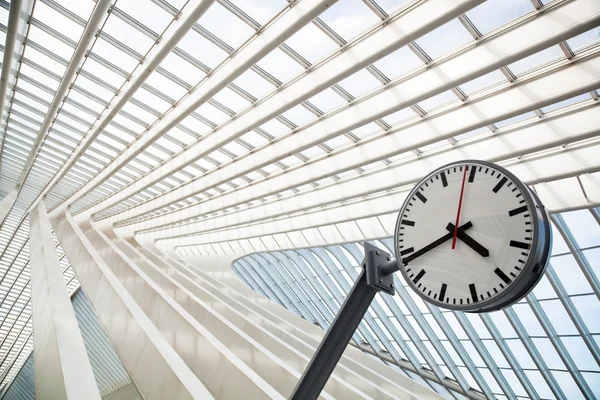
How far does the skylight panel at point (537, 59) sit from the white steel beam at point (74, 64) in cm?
728

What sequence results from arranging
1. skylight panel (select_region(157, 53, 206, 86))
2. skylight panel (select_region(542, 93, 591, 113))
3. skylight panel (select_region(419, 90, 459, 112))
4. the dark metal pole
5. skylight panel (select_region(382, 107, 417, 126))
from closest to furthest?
1. the dark metal pole
2. skylight panel (select_region(542, 93, 591, 113))
3. skylight panel (select_region(419, 90, 459, 112))
4. skylight panel (select_region(157, 53, 206, 86))
5. skylight panel (select_region(382, 107, 417, 126))

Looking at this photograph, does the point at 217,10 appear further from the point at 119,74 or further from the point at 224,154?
the point at 224,154

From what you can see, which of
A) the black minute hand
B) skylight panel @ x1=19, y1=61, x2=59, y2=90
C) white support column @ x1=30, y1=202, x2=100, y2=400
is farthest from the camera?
skylight panel @ x1=19, y1=61, x2=59, y2=90

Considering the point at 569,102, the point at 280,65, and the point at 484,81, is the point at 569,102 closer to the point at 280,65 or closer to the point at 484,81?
the point at 484,81

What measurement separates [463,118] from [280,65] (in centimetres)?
393

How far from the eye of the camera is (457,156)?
10.5 meters

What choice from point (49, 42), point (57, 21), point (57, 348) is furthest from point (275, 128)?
point (57, 348)

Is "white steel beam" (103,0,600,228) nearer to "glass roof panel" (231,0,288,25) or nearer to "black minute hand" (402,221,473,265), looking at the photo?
"glass roof panel" (231,0,288,25)

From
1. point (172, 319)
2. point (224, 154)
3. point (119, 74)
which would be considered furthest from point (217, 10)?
point (172, 319)

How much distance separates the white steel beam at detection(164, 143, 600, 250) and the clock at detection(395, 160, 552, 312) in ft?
30.1

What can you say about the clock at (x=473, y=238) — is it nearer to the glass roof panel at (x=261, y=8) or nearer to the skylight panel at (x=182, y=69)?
the glass roof panel at (x=261, y=8)

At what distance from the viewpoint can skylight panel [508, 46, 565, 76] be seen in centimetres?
766

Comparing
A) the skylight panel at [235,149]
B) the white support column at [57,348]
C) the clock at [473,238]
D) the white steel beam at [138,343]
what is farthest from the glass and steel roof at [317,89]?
the clock at [473,238]

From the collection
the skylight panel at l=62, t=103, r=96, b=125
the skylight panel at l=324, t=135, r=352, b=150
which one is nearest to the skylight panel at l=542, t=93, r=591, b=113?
the skylight panel at l=324, t=135, r=352, b=150
